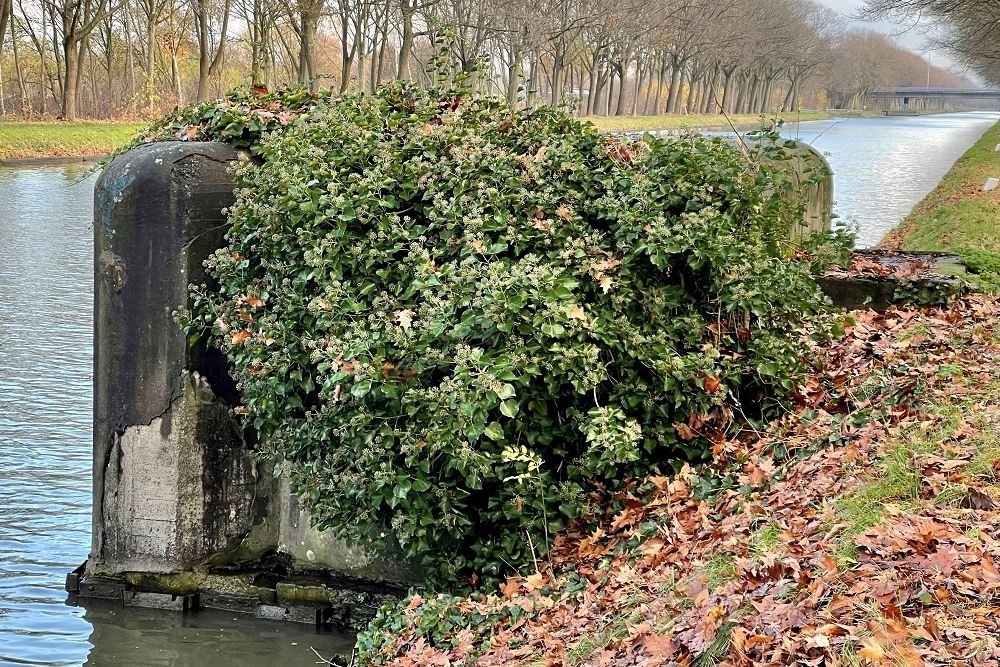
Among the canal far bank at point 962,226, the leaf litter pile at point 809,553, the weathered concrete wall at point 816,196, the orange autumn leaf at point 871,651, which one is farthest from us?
the weathered concrete wall at point 816,196

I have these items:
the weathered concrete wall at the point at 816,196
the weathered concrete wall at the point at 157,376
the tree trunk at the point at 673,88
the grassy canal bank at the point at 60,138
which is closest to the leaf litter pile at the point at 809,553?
the weathered concrete wall at the point at 157,376

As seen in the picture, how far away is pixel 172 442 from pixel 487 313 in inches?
92.3

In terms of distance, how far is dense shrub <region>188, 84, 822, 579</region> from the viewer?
568 cm

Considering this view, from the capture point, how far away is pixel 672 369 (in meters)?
6.11

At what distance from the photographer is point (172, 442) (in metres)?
6.69

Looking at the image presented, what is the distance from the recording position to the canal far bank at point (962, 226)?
947 cm

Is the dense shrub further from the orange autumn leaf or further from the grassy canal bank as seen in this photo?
the grassy canal bank

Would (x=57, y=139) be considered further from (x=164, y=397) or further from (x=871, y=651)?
(x=871, y=651)

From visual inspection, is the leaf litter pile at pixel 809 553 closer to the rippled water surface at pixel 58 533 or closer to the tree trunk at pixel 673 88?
the rippled water surface at pixel 58 533

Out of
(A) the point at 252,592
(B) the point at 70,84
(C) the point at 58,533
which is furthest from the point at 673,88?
(A) the point at 252,592

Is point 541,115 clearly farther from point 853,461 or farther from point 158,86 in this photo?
point 158,86

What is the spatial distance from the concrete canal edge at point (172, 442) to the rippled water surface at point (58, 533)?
21 cm

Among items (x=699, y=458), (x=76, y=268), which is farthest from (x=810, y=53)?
(x=699, y=458)

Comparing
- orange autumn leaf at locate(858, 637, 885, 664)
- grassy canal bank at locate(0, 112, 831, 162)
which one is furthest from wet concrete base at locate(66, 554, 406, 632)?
grassy canal bank at locate(0, 112, 831, 162)
